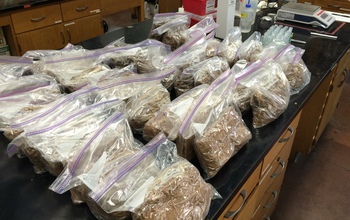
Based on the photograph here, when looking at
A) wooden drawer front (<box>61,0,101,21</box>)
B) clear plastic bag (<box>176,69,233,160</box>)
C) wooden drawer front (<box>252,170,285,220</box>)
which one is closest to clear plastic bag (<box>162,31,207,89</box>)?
clear plastic bag (<box>176,69,233,160</box>)

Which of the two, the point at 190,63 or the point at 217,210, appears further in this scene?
the point at 190,63

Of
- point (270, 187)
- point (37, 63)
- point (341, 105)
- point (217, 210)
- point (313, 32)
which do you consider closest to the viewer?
point (217, 210)

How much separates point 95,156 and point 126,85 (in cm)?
32

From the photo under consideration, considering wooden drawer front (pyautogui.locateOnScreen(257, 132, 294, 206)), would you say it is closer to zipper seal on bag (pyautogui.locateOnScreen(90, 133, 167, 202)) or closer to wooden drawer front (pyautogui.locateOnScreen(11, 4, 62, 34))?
zipper seal on bag (pyautogui.locateOnScreen(90, 133, 167, 202))

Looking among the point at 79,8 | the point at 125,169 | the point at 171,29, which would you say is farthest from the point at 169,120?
the point at 79,8

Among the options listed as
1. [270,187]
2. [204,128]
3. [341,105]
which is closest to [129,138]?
[204,128]

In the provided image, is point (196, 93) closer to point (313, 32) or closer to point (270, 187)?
point (270, 187)

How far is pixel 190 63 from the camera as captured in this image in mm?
1167

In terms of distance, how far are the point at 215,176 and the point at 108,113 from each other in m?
0.33

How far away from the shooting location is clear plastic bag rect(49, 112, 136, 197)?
69cm

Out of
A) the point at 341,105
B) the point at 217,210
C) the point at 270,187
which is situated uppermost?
the point at 217,210

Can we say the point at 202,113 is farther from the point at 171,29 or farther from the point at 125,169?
the point at 171,29

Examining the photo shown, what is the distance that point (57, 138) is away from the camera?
76cm

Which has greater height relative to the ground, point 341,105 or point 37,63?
point 37,63
